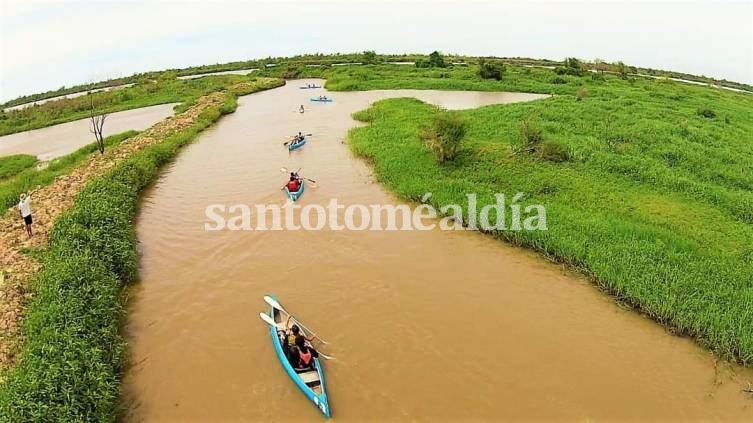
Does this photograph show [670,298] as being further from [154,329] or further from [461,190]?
[154,329]

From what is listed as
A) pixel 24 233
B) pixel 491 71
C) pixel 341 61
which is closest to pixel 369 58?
pixel 341 61

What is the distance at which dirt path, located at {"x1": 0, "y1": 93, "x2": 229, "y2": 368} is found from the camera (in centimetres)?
843

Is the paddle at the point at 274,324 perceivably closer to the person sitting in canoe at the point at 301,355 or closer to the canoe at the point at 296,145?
the person sitting in canoe at the point at 301,355

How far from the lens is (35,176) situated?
1773 cm

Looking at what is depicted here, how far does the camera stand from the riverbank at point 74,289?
6797mm

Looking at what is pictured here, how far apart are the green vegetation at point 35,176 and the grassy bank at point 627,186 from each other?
12.1 m

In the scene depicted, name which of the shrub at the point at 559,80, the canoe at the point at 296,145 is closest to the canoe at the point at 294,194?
the canoe at the point at 296,145

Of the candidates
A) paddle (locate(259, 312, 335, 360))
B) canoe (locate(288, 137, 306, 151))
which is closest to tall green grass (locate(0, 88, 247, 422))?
paddle (locate(259, 312, 335, 360))

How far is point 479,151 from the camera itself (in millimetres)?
17719

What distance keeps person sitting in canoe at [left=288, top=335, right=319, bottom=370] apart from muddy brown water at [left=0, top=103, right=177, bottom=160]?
2119 centimetres

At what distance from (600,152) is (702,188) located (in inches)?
141

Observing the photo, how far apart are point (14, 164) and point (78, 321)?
669 inches

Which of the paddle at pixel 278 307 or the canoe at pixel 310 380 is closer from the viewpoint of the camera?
the canoe at pixel 310 380

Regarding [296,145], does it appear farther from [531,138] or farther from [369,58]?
[369,58]
